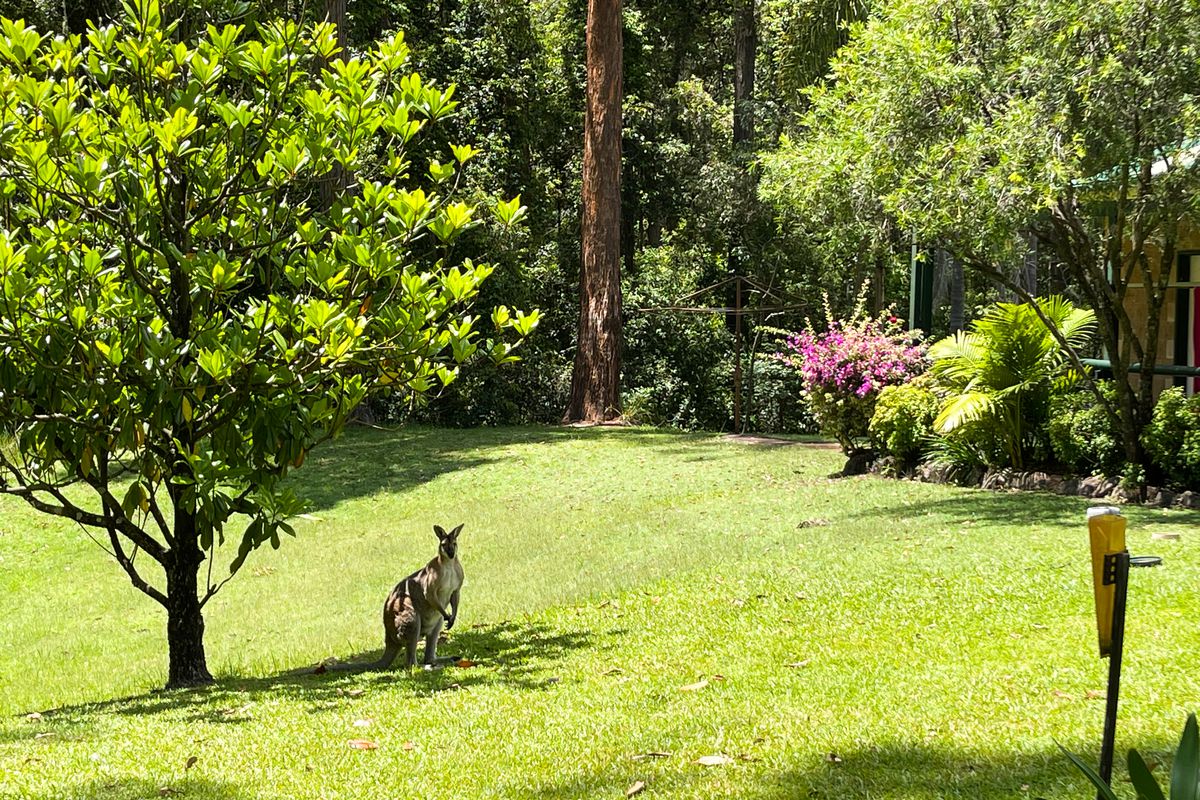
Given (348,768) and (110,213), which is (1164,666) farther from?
(110,213)

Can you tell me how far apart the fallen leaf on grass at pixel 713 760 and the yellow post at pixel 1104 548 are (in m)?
2.16

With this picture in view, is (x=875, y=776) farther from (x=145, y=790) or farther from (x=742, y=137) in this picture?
(x=742, y=137)

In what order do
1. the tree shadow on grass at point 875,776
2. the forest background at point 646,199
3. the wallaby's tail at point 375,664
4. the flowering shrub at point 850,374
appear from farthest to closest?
the forest background at point 646,199, the flowering shrub at point 850,374, the wallaby's tail at point 375,664, the tree shadow on grass at point 875,776

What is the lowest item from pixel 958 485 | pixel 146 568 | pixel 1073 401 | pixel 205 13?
pixel 146 568

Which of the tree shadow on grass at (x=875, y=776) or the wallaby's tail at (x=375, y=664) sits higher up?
the tree shadow on grass at (x=875, y=776)

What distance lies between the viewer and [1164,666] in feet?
23.4

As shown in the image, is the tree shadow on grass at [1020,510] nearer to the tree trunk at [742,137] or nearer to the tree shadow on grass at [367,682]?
the tree shadow on grass at [367,682]

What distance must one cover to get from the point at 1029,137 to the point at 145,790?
10.5 m

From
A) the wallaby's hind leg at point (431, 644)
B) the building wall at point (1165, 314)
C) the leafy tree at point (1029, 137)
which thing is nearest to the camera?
the wallaby's hind leg at point (431, 644)

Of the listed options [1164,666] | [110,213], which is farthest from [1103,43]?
[110,213]

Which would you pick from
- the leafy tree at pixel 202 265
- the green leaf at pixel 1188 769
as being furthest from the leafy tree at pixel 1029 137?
the green leaf at pixel 1188 769

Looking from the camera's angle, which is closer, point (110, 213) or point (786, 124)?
point (110, 213)

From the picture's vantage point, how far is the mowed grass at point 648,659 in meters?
5.81

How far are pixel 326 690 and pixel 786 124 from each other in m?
28.1
